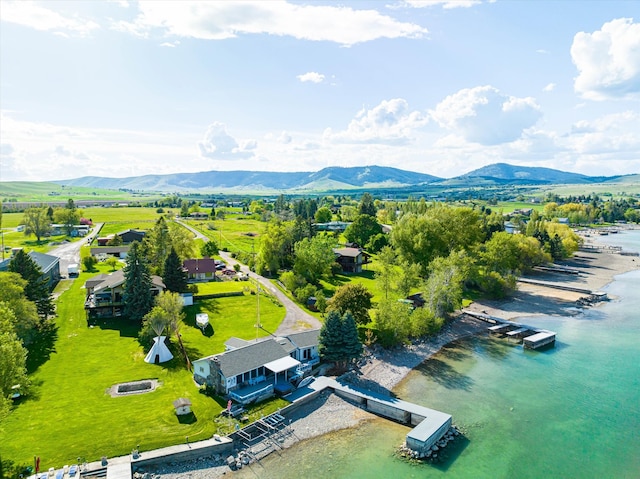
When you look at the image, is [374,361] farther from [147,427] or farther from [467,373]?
[147,427]

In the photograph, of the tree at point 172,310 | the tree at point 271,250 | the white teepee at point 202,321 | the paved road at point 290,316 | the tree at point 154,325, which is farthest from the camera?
the tree at point 271,250

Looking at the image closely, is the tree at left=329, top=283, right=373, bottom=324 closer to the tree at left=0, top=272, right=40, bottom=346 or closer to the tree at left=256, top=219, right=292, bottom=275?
the tree at left=256, top=219, right=292, bottom=275

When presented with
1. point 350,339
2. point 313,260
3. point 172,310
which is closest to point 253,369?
point 350,339

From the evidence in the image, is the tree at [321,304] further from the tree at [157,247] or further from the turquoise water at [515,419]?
the tree at [157,247]

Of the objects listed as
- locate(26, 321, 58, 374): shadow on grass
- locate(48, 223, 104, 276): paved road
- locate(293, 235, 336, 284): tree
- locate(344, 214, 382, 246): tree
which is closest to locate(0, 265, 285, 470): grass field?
locate(26, 321, 58, 374): shadow on grass

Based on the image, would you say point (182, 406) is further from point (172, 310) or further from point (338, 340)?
point (338, 340)

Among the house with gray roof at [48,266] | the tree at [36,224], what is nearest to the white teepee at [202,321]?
the house with gray roof at [48,266]

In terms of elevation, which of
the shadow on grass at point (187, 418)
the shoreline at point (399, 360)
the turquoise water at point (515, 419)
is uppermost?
the shadow on grass at point (187, 418)
